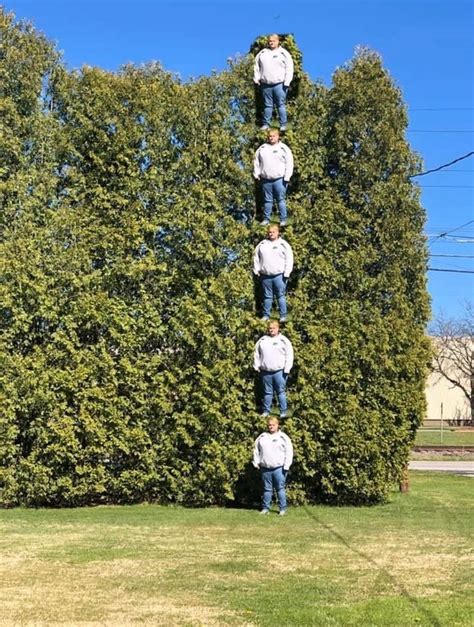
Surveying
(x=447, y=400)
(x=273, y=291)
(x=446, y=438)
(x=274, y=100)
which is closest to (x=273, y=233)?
(x=273, y=291)

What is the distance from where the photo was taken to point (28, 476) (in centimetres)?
1103

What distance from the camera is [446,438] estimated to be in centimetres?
3275

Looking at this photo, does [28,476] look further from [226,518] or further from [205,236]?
[205,236]

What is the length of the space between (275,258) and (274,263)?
2.9 inches

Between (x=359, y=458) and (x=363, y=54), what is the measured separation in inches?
246

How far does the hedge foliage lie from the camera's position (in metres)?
11.1

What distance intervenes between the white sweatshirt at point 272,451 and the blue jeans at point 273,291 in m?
1.79

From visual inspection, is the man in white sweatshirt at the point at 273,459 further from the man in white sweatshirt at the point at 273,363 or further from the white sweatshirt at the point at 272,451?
the man in white sweatshirt at the point at 273,363

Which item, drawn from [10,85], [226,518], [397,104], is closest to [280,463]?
[226,518]

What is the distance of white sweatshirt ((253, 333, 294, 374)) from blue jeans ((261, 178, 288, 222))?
183cm

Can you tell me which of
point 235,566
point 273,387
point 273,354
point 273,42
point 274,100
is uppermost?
point 273,42

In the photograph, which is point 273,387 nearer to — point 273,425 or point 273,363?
point 273,363

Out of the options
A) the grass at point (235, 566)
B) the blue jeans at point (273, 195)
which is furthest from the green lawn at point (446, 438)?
the grass at point (235, 566)

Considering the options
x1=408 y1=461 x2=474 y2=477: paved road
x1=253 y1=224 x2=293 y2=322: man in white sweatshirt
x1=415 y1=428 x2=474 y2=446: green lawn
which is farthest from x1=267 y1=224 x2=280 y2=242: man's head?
x1=415 y1=428 x2=474 y2=446: green lawn
